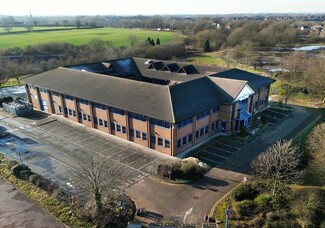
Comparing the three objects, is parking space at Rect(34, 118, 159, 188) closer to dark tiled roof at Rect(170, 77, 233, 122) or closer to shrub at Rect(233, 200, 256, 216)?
dark tiled roof at Rect(170, 77, 233, 122)

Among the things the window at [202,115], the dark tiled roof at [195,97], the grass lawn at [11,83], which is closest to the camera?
the dark tiled roof at [195,97]

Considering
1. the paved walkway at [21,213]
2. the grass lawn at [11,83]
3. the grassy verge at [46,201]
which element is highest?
the grassy verge at [46,201]

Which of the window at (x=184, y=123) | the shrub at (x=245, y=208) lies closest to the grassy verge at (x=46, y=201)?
the shrub at (x=245, y=208)

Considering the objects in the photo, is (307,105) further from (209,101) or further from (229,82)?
(209,101)

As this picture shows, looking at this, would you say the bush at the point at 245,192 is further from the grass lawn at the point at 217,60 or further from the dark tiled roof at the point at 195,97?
the grass lawn at the point at 217,60

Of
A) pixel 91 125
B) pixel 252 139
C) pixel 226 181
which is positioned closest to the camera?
pixel 226 181

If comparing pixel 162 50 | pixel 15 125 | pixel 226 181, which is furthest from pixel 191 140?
pixel 162 50
